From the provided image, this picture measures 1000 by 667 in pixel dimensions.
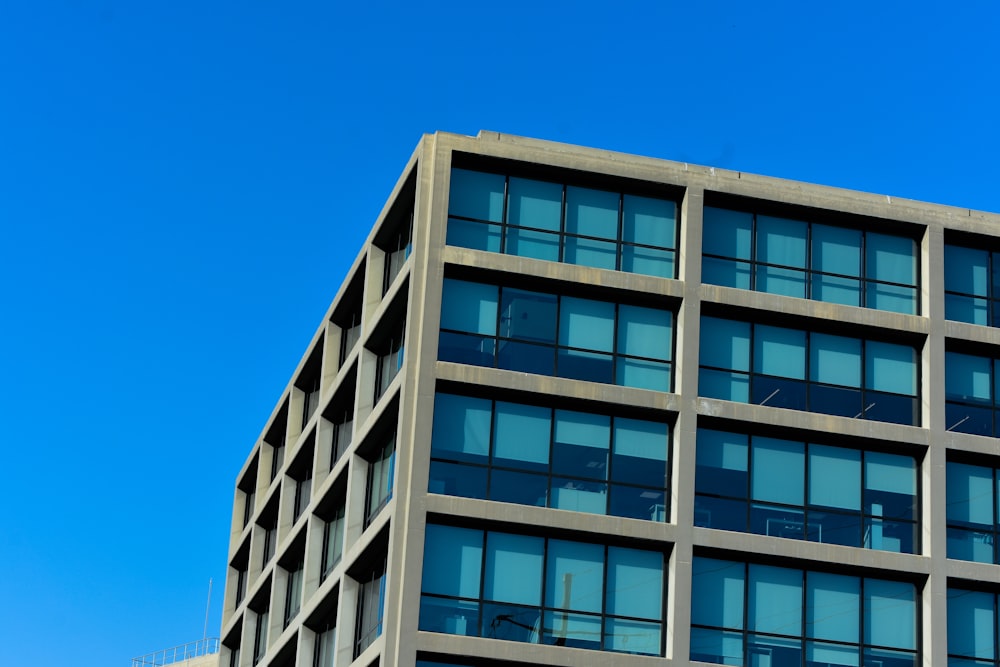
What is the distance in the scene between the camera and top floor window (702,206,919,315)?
52.6 meters

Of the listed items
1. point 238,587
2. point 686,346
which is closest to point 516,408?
point 686,346

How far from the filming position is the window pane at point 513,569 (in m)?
47.8

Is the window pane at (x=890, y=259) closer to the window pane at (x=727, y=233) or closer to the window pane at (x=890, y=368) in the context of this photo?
the window pane at (x=890, y=368)

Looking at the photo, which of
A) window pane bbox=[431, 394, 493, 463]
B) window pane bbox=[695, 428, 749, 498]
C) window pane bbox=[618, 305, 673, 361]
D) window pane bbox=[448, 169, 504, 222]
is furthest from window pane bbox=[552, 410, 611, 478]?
window pane bbox=[448, 169, 504, 222]

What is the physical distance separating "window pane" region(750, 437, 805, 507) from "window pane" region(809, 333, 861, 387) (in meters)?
2.29

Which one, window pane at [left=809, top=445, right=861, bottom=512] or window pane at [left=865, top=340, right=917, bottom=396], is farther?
window pane at [left=865, top=340, right=917, bottom=396]

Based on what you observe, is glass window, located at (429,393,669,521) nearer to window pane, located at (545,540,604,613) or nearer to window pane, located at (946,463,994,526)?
window pane, located at (545,540,604,613)

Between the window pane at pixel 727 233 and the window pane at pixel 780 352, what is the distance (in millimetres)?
2326

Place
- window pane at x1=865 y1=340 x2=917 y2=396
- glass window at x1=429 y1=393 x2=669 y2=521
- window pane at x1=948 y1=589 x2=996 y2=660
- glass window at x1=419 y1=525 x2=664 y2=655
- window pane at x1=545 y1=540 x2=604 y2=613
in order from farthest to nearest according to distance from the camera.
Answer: window pane at x1=865 y1=340 x2=917 y2=396, window pane at x1=948 y1=589 x2=996 y2=660, glass window at x1=429 y1=393 x2=669 y2=521, window pane at x1=545 y1=540 x2=604 y2=613, glass window at x1=419 y1=525 x2=664 y2=655

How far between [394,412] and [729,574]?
1012cm

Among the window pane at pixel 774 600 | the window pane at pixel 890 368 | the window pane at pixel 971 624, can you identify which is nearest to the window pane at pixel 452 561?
the window pane at pixel 774 600

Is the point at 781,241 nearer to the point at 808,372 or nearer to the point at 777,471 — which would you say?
the point at 808,372

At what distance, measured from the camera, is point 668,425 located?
166 feet

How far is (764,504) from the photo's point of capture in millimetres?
Answer: 50438
